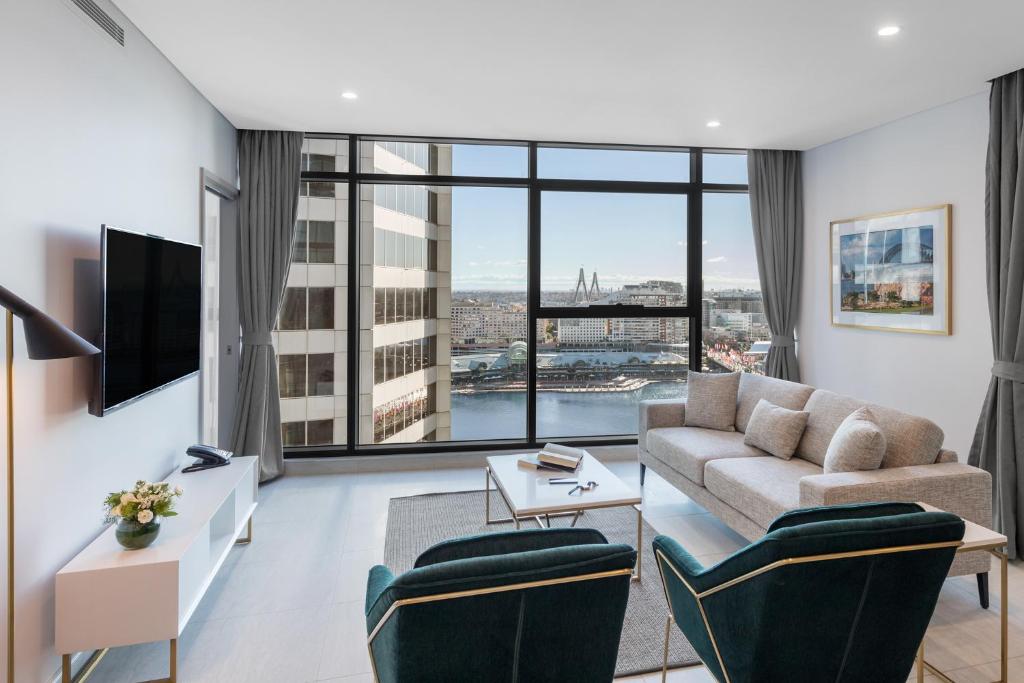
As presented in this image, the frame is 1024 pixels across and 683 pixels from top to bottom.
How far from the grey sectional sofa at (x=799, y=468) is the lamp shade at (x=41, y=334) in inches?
111

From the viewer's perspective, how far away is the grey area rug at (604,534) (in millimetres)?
2270

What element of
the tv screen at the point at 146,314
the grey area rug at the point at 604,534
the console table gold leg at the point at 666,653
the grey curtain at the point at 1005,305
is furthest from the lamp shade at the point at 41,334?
the grey curtain at the point at 1005,305

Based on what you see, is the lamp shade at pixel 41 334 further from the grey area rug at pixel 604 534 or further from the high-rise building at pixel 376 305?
the high-rise building at pixel 376 305

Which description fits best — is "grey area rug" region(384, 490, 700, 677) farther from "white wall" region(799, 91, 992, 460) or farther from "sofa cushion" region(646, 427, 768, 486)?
"white wall" region(799, 91, 992, 460)

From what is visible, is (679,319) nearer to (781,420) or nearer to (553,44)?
(781,420)

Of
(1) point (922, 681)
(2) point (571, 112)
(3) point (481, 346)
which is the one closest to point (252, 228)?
(3) point (481, 346)

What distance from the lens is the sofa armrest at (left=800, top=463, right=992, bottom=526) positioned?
98.1 inches

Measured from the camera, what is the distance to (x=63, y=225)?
2.12m

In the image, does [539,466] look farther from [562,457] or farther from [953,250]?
[953,250]

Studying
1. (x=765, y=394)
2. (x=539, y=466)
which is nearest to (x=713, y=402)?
(x=765, y=394)

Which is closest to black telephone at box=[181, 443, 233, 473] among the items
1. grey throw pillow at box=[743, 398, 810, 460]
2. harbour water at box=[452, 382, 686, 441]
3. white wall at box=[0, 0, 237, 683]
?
white wall at box=[0, 0, 237, 683]

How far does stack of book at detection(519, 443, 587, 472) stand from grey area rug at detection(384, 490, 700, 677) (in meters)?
0.43

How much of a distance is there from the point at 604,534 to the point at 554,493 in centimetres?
85

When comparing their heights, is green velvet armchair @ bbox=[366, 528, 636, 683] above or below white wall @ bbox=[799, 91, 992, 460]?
below
